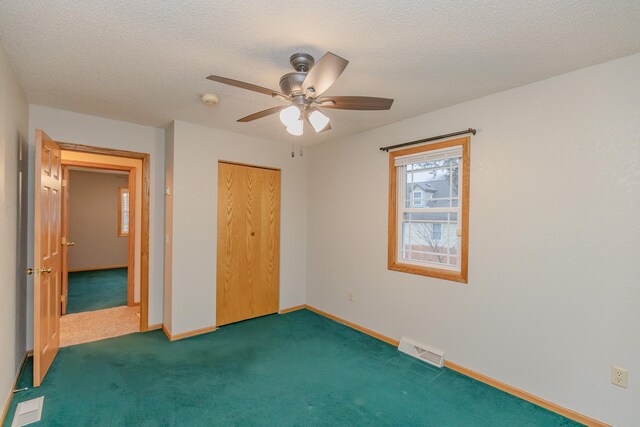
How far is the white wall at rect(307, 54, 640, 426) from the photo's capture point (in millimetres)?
2008

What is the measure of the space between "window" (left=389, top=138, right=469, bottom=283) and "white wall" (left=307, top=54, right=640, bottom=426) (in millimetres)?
110

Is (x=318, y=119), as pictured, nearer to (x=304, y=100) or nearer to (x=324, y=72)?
(x=304, y=100)

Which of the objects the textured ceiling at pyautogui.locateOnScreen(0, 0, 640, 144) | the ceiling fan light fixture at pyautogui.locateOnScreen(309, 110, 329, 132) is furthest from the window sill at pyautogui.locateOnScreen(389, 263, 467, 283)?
the ceiling fan light fixture at pyautogui.locateOnScreen(309, 110, 329, 132)

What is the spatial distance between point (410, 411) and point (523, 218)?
5.52 ft

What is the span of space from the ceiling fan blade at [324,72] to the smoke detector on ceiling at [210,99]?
Result: 1.15 meters

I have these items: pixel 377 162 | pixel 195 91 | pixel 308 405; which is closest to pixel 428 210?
pixel 377 162

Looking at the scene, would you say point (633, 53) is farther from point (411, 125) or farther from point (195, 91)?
point (195, 91)

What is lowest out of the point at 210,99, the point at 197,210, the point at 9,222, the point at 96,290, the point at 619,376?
the point at 96,290

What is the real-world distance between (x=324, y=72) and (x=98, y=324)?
4.08 m

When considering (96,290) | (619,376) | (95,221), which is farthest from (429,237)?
(95,221)

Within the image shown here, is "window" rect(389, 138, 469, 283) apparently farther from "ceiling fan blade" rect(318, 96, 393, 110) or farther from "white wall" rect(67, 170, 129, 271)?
"white wall" rect(67, 170, 129, 271)

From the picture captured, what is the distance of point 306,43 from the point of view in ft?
6.14

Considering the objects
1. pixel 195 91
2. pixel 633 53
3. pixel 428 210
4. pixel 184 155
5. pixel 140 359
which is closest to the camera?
pixel 633 53

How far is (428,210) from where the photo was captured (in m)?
3.16
